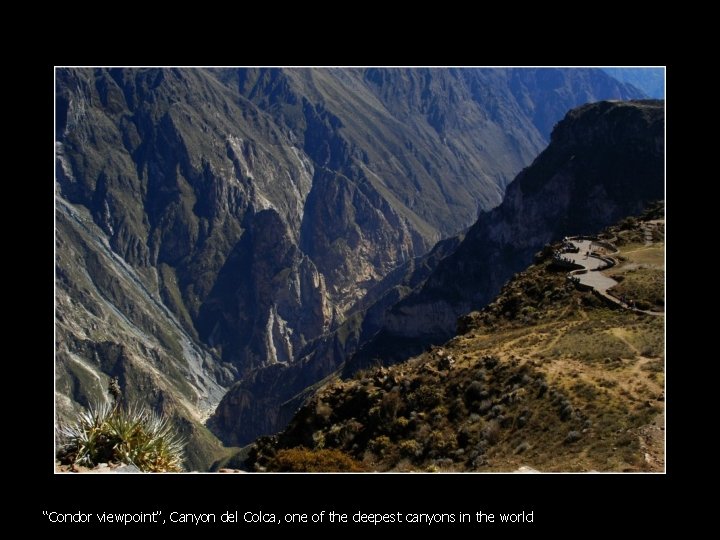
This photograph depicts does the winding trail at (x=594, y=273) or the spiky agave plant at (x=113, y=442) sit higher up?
the winding trail at (x=594, y=273)

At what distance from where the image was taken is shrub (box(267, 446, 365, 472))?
80.6 ft

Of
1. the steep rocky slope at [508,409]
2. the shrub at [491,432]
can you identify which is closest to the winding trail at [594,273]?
the steep rocky slope at [508,409]

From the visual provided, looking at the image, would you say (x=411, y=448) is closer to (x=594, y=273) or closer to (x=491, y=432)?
(x=491, y=432)

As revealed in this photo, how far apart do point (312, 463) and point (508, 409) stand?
8.42 m

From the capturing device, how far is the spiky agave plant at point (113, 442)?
71.5 ft

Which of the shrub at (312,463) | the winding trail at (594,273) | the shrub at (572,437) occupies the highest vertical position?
the winding trail at (594,273)

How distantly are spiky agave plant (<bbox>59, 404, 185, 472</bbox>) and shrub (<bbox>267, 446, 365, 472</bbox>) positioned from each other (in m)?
3.74

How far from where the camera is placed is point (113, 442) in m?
22.1

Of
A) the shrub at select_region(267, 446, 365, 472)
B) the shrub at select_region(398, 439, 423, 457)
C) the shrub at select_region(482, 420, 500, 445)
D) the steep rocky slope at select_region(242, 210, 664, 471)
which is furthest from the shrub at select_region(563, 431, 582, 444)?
the shrub at select_region(267, 446, 365, 472)

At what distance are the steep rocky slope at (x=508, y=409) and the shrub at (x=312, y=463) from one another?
6 centimetres

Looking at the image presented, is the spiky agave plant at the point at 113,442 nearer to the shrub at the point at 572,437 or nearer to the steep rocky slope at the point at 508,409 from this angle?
the steep rocky slope at the point at 508,409

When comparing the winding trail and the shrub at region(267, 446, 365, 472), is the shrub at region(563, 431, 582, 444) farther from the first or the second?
the winding trail

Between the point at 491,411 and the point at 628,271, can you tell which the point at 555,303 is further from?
the point at 491,411
